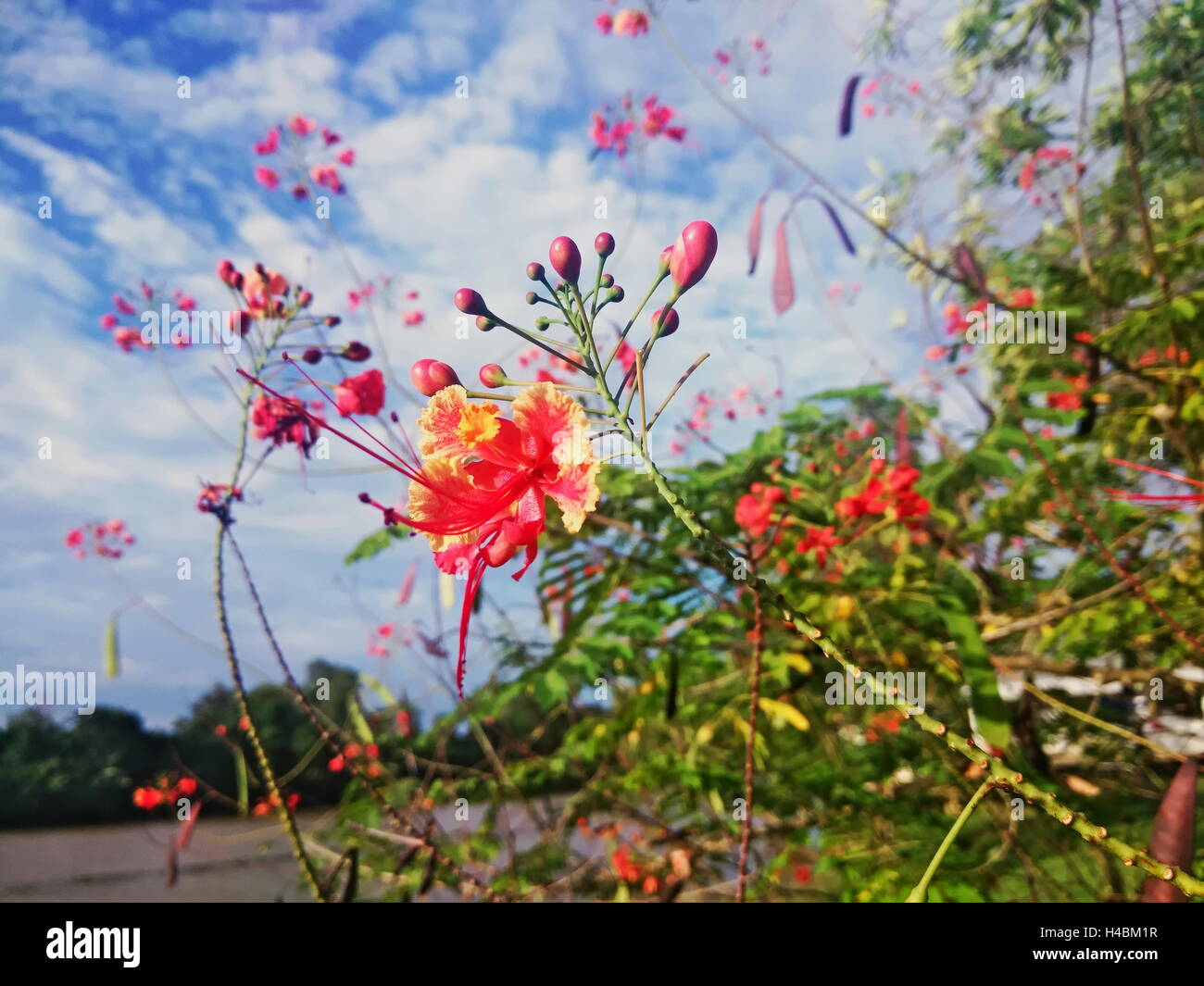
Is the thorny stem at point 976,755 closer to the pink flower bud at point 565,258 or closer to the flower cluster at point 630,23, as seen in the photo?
the pink flower bud at point 565,258

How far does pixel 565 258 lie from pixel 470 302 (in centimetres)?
6

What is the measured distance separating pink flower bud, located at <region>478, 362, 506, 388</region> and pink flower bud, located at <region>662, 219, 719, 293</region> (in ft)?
0.40

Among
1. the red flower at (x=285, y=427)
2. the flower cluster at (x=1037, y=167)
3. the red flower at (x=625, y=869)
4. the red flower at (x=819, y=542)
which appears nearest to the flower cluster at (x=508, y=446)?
the red flower at (x=285, y=427)

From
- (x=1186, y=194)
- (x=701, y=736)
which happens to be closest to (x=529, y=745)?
(x=701, y=736)

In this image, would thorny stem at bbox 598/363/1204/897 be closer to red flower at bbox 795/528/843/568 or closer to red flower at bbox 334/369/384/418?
red flower at bbox 334/369/384/418

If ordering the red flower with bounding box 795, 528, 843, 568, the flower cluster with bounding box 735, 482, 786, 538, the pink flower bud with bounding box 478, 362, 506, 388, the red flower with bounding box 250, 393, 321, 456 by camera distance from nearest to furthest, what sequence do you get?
the pink flower bud with bounding box 478, 362, 506, 388
the red flower with bounding box 250, 393, 321, 456
the flower cluster with bounding box 735, 482, 786, 538
the red flower with bounding box 795, 528, 843, 568

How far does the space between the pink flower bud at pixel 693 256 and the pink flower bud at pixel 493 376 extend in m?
0.12

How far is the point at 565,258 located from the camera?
389 millimetres

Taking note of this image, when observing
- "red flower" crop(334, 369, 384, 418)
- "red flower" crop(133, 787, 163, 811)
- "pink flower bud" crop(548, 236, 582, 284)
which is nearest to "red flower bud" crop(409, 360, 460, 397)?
"pink flower bud" crop(548, 236, 582, 284)

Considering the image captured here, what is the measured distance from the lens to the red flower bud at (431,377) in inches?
17.8

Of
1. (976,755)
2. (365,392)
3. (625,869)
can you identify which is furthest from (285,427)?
(625,869)

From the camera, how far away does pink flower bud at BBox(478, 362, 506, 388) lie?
447mm

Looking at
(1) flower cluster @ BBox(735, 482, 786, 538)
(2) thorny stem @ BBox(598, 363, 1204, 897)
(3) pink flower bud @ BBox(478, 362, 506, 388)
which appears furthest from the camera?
(1) flower cluster @ BBox(735, 482, 786, 538)

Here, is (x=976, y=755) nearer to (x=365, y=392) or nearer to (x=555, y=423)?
(x=555, y=423)
